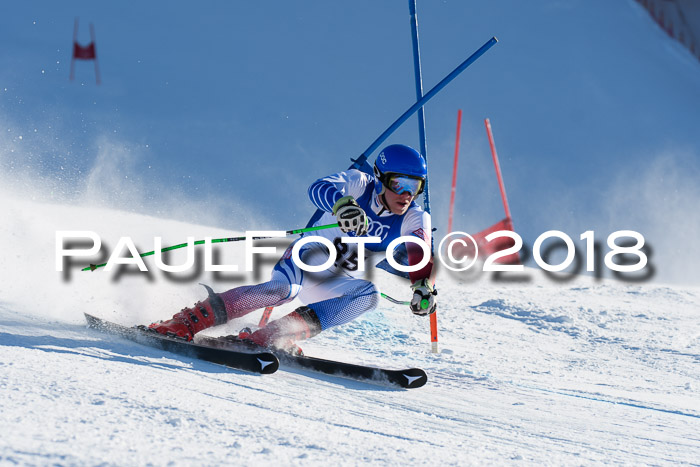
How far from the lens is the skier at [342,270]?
10.3ft

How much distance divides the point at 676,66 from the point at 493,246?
15891mm

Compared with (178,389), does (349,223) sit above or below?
above

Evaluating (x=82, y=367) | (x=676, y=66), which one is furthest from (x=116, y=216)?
(x=676, y=66)

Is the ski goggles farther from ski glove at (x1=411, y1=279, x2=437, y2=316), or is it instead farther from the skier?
ski glove at (x1=411, y1=279, x2=437, y2=316)

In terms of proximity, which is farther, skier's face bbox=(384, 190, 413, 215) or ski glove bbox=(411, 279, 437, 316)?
skier's face bbox=(384, 190, 413, 215)

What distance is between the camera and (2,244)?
4188 millimetres

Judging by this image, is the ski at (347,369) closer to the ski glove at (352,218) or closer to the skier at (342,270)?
the skier at (342,270)

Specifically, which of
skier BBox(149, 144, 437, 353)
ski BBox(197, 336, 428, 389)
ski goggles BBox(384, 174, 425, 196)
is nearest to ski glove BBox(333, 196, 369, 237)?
skier BBox(149, 144, 437, 353)

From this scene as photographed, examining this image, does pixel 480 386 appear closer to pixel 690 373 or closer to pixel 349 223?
pixel 349 223

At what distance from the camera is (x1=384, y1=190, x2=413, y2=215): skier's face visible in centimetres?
327

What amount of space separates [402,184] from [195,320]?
3.64 feet

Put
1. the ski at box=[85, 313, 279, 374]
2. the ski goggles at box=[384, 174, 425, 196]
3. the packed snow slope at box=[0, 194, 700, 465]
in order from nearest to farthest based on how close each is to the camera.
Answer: the packed snow slope at box=[0, 194, 700, 465] < the ski at box=[85, 313, 279, 374] < the ski goggles at box=[384, 174, 425, 196]

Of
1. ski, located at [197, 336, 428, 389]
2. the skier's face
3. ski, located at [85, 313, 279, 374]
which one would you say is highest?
the skier's face

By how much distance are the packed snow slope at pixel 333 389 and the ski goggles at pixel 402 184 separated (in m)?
0.89
